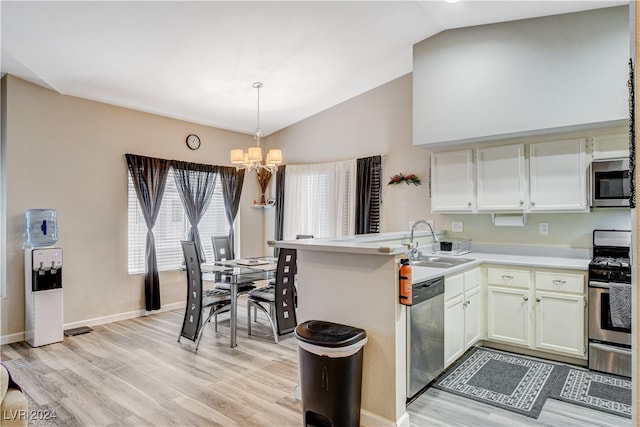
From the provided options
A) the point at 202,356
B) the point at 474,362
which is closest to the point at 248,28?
the point at 202,356

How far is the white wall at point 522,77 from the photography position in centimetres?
305

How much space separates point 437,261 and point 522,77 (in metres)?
1.91

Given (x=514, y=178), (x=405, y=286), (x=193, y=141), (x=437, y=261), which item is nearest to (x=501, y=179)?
(x=514, y=178)

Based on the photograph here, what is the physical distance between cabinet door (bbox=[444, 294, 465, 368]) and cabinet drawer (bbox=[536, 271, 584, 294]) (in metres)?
0.76

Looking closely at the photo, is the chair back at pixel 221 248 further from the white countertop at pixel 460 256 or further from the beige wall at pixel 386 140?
the white countertop at pixel 460 256

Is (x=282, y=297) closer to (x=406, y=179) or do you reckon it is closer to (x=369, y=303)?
(x=369, y=303)

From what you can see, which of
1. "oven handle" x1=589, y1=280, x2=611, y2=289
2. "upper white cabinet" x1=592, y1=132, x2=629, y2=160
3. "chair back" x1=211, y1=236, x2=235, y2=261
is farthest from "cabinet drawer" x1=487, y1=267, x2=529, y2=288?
"chair back" x1=211, y1=236, x2=235, y2=261

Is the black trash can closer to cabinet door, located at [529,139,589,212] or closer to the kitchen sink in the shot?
the kitchen sink

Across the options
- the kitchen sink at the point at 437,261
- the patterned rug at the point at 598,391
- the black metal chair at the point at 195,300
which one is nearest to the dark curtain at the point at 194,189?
the black metal chair at the point at 195,300

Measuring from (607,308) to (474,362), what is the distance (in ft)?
3.76

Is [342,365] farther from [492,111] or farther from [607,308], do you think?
[492,111]

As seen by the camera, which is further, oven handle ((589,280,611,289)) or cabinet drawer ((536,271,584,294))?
cabinet drawer ((536,271,584,294))

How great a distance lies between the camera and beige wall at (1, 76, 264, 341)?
3910 mm

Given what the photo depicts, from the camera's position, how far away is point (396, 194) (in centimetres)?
494
